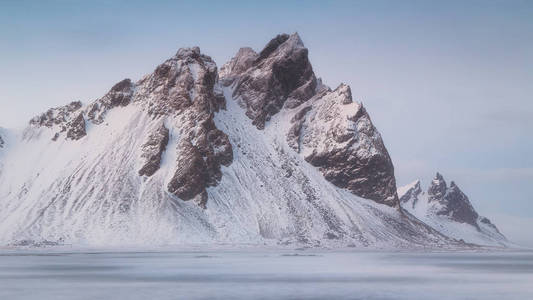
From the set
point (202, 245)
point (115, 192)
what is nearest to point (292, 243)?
point (202, 245)

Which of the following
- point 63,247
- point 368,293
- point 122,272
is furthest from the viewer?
point 63,247

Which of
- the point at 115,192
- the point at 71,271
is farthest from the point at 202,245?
the point at 71,271

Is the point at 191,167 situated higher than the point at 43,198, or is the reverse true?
the point at 191,167

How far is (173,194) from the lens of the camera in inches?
7638

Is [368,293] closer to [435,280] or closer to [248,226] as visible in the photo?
[435,280]

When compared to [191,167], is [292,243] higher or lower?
lower

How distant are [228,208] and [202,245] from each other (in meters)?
24.4

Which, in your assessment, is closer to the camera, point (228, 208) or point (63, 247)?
point (63, 247)

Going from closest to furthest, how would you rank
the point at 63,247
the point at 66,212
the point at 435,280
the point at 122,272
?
the point at 435,280
the point at 122,272
the point at 63,247
the point at 66,212

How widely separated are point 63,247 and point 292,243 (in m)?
61.5

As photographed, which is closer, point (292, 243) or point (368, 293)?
point (368, 293)

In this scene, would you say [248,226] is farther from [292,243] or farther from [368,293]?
[368,293]

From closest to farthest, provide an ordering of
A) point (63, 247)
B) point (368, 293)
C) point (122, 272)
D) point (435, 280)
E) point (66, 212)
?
point (368, 293) < point (435, 280) < point (122, 272) < point (63, 247) < point (66, 212)

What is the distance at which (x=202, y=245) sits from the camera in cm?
17600
